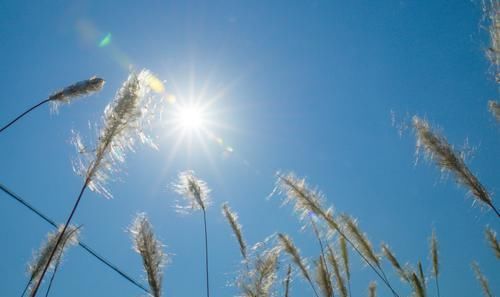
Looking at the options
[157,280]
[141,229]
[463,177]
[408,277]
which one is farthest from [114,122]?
[408,277]

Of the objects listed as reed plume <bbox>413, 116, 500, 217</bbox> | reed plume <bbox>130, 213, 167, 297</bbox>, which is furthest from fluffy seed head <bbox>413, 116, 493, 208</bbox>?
reed plume <bbox>130, 213, 167, 297</bbox>

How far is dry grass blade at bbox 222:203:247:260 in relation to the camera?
5496 mm

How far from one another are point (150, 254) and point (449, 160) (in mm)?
2395

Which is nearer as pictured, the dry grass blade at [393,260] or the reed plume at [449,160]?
the reed plume at [449,160]

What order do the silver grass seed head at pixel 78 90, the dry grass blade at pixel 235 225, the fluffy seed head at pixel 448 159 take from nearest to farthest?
the fluffy seed head at pixel 448 159 → the silver grass seed head at pixel 78 90 → the dry grass blade at pixel 235 225

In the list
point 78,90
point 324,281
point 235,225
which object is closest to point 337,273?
point 324,281

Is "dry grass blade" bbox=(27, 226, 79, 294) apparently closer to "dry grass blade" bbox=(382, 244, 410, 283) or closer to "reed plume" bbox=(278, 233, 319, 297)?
"reed plume" bbox=(278, 233, 319, 297)

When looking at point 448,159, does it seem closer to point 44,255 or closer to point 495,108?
point 495,108

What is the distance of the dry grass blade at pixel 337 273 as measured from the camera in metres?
4.16

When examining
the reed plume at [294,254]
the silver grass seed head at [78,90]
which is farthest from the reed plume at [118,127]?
the reed plume at [294,254]

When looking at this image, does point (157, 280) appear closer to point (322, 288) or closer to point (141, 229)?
point (141, 229)

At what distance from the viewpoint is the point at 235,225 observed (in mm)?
5664

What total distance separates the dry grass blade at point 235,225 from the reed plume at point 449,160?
312cm

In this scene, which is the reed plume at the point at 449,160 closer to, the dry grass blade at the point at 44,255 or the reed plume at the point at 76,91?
the reed plume at the point at 76,91
